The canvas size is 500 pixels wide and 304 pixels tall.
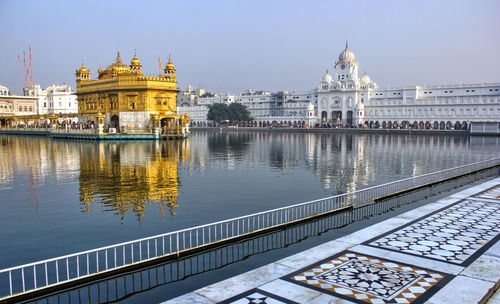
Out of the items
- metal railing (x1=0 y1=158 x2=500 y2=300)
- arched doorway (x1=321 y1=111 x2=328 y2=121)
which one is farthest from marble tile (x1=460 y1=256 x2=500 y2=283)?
arched doorway (x1=321 y1=111 x2=328 y2=121)

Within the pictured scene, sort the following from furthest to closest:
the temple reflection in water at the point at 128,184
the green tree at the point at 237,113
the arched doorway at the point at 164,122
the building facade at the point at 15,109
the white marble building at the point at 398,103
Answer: the green tree at the point at 237,113
the white marble building at the point at 398,103
the building facade at the point at 15,109
the arched doorway at the point at 164,122
the temple reflection in water at the point at 128,184

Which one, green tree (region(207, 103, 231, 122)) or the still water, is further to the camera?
green tree (region(207, 103, 231, 122))

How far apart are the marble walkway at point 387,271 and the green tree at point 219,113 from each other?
107209mm

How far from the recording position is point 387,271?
938 centimetres

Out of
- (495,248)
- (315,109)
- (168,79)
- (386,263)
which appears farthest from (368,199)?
(315,109)

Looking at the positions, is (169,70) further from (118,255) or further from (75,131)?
(118,255)

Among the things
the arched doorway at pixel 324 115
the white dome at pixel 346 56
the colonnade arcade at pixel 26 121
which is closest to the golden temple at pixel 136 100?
the colonnade arcade at pixel 26 121

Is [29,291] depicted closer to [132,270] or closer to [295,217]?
[132,270]

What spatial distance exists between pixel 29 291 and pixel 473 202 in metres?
16.5

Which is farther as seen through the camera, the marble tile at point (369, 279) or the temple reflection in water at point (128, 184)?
the temple reflection in water at point (128, 184)

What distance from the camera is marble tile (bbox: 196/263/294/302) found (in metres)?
8.22

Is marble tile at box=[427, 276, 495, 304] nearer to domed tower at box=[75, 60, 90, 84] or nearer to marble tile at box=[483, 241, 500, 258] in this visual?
marble tile at box=[483, 241, 500, 258]

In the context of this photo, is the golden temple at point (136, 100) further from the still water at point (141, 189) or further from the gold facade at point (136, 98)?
the still water at point (141, 189)

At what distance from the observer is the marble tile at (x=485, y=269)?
353 inches
